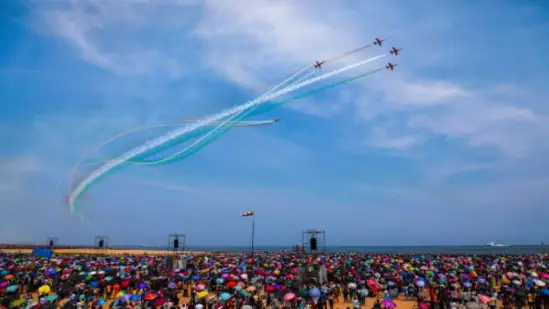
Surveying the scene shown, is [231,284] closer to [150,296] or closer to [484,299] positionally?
[150,296]

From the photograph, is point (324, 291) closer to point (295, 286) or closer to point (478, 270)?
point (295, 286)

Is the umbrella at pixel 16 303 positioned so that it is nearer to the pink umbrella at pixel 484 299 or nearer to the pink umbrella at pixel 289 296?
the pink umbrella at pixel 289 296

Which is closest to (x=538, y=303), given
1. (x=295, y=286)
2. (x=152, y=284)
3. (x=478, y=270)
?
(x=295, y=286)

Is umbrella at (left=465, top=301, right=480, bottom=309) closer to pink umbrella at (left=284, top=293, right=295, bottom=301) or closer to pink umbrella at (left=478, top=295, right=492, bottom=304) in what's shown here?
pink umbrella at (left=478, top=295, right=492, bottom=304)

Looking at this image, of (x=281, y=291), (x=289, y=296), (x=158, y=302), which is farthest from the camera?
(x=281, y=291)

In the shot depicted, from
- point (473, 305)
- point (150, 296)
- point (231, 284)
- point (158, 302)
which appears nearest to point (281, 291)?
point (231, 284)

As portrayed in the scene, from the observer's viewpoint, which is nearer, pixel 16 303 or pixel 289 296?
pixel 16 303

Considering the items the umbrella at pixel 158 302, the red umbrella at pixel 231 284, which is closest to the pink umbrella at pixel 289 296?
the red umbrella at pixel 231 284

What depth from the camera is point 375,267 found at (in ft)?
129

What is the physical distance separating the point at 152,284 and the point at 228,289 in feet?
20.2

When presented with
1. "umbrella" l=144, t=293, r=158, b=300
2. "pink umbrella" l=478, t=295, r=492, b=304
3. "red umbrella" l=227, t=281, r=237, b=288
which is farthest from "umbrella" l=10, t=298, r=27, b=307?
"pink umbrella" l=478, t=295, r=492, b=304

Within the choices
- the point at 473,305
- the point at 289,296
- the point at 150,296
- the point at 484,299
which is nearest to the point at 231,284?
the point at 289,296

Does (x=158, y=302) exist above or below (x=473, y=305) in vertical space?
below

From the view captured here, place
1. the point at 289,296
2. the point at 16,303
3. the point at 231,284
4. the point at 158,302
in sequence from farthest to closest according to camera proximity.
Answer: the point at 231,284 < the point at 289,296 < the point at 16,303 < the point at 158,302
